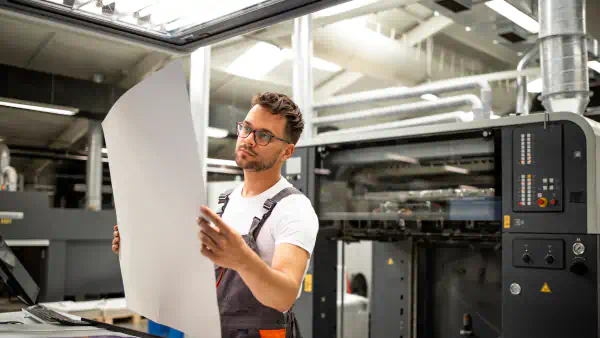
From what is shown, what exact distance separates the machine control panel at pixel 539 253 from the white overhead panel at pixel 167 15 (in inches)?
72.0

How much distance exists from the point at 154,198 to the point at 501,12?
11.9 feet

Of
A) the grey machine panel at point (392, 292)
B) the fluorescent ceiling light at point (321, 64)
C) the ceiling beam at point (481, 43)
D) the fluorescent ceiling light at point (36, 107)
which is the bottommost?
the grey machine panel at point (392, 292)

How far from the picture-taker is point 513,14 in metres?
4.11

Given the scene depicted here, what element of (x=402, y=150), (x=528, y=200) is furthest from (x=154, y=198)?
(x=402, y=150)

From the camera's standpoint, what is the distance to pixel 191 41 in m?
1.60

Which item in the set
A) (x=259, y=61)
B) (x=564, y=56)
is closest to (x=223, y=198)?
(x=564, y=56)

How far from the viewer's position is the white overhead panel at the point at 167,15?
4.44 ft

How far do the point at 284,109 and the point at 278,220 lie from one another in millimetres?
282

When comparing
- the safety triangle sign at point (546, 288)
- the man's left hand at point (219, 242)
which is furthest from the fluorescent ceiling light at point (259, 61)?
the man's left hand at point (219, 242)

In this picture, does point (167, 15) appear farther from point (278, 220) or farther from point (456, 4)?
point (456, 4)

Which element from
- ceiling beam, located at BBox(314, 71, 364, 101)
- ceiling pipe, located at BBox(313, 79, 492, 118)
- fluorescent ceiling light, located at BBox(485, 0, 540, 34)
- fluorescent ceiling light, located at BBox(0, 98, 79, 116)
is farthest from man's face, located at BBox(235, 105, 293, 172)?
ceiling beam, located at BBox(314, 71, 364, 101)

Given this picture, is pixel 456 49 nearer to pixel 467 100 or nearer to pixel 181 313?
pixel 467 100

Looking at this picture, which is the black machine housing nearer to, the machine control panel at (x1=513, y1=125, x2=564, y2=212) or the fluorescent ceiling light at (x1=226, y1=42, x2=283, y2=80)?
the machine control panel at (x1=513, y1=125, x2=564, y2=212)

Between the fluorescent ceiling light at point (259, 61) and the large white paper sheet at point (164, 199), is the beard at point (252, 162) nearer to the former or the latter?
the large white paper sheet at point (164, 199)
